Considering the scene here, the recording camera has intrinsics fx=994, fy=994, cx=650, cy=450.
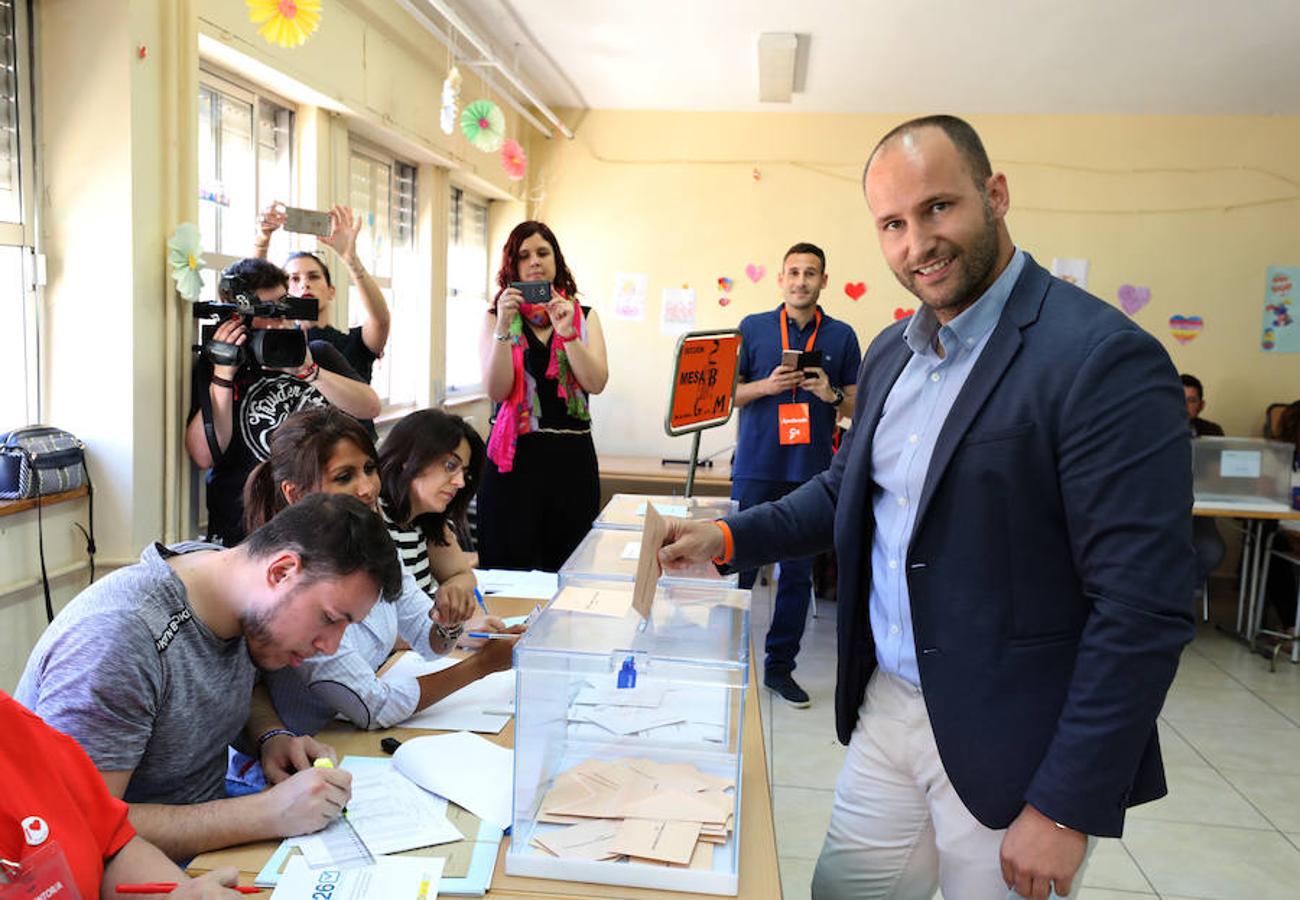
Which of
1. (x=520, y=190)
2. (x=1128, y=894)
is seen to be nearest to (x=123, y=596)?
(x=1128, y=894)

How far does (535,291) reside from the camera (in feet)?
10.3

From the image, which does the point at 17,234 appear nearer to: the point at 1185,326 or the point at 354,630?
the point at 354,630

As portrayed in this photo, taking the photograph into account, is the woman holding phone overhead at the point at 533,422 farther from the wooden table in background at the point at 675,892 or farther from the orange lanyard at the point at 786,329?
the wooden table in background at the point at 675,892

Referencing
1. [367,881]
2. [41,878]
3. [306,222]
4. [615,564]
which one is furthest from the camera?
[306,222]

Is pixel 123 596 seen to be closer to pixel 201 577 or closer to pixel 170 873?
pixel 201 577

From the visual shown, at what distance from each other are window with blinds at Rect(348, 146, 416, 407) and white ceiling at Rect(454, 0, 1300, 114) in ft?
2.76

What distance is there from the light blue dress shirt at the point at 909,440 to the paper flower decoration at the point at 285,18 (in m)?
1.85

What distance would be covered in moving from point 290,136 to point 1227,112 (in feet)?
17.8

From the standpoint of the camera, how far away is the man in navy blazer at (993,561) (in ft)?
3.75

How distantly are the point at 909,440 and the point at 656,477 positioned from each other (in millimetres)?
4522

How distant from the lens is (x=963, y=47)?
16.1 ft

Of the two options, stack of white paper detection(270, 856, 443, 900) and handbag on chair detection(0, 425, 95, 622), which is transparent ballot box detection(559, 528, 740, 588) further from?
handbag on chair detection(0, 425, 95, 622)

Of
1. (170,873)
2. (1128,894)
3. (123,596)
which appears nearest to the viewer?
(170,873)

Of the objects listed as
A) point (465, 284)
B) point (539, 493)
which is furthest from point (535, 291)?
point (465, 284)
